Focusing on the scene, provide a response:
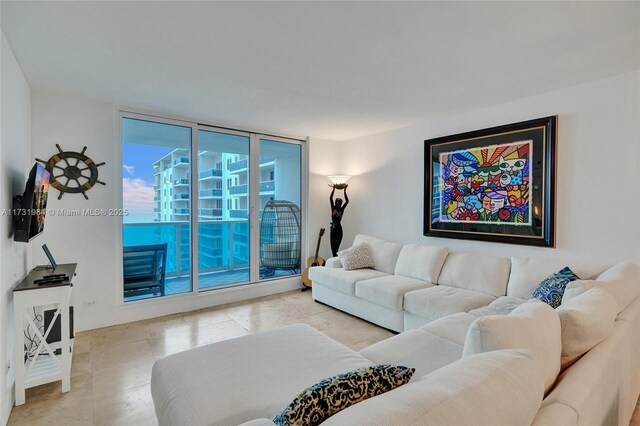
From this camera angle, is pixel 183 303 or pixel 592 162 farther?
pixel 183 303

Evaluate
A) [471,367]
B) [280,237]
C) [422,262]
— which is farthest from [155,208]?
[471,367]

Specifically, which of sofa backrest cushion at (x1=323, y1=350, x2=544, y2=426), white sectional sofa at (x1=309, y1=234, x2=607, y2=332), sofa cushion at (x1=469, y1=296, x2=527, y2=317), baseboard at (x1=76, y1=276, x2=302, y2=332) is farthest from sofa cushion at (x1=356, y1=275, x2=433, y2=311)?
sofa backrest cushion at (x1=323, y1=350, x2=544, y2=426)

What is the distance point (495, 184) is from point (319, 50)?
2385mm

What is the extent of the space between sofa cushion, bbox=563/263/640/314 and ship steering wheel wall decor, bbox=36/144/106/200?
167 inches

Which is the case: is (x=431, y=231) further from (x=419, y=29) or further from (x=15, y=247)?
(x=15, y=247)

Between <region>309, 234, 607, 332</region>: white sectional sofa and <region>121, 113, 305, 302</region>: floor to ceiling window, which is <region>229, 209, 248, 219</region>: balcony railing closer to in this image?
<region>121, 113, 305, 302</region>: floor to ceiling window

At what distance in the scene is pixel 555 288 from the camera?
7.32 feet

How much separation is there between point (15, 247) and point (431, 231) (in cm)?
409

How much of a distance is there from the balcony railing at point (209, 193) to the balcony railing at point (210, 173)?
0.19 m

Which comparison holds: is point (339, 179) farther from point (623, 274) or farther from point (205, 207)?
point (623, 274)

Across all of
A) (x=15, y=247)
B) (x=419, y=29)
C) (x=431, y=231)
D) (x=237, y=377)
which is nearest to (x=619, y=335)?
(x=237, y=377)

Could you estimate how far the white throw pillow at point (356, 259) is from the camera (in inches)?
165

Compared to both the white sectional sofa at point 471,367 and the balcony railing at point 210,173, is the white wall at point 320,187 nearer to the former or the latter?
the balcony railing at point 210,173

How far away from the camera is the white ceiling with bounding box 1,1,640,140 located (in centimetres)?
181
